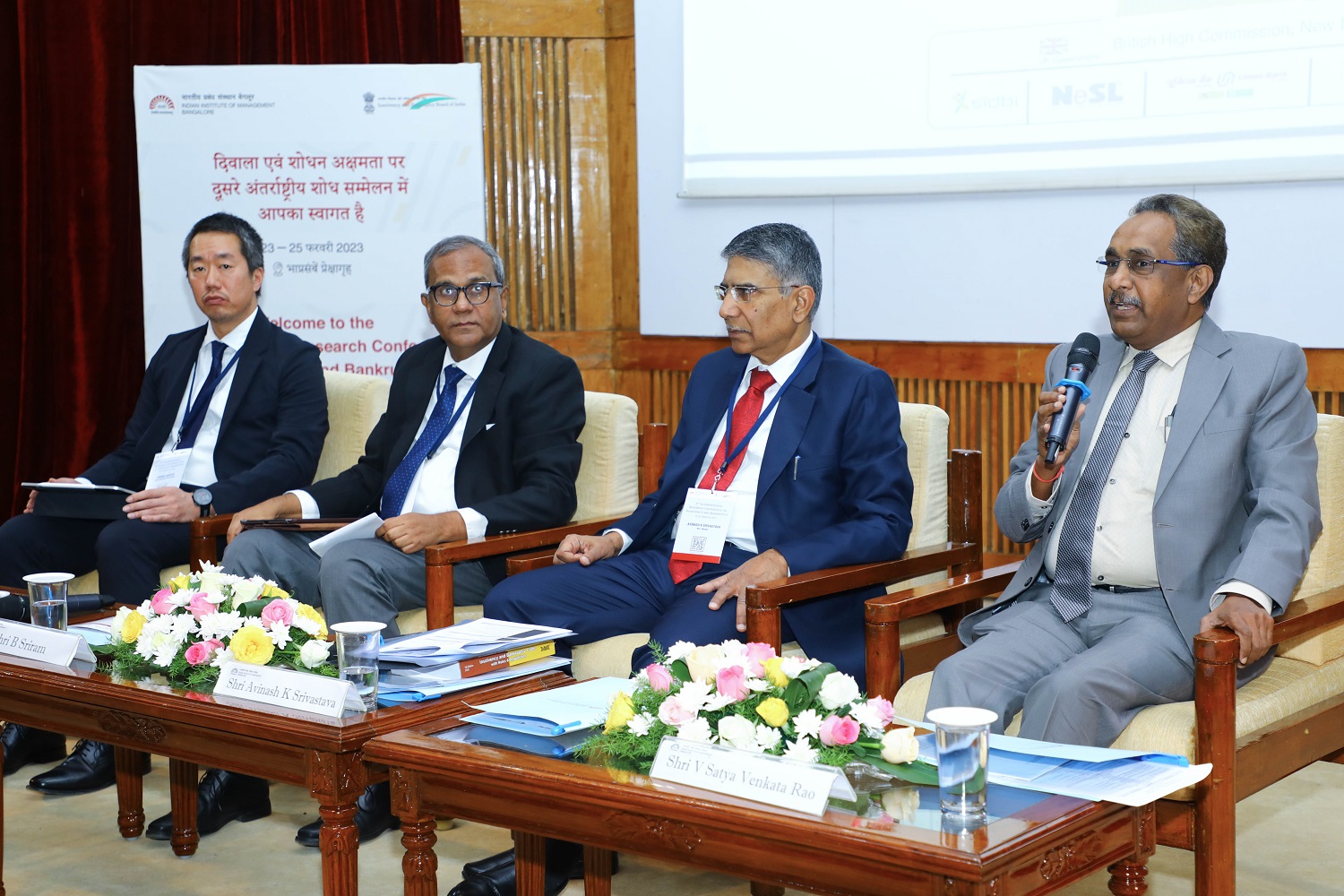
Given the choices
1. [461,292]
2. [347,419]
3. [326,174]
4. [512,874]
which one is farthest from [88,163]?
[512,874]

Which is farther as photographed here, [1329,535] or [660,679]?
[1329,535]

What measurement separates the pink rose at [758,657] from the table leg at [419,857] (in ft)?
1.84

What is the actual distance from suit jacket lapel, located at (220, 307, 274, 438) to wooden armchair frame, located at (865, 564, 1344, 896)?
2040 mm

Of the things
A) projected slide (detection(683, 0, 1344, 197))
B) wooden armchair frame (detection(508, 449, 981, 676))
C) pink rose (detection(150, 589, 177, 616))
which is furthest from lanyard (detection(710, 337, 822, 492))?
projected slide (detection(683, 0, 1344, 197))

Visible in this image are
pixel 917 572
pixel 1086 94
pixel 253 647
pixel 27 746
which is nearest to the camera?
pixel 253 647

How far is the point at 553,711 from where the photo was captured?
2.06m

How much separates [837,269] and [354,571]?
7.28 ft

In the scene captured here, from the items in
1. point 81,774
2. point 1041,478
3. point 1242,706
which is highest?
point 1041,478

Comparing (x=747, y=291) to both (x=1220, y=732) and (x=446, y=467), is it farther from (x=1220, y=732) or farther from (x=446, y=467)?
(x=1220, y=732)

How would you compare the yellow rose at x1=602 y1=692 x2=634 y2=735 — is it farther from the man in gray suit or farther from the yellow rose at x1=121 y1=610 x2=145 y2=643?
the yellow rose at x1=121 y1=610 x2=145 y2=643

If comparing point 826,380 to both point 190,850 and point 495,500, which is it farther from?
point 190,850

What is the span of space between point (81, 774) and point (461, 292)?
1483mm

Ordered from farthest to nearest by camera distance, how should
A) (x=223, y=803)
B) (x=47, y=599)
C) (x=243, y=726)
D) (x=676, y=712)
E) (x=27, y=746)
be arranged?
(x=27, y=746)
(x=223, y=803)
(x=47, y=599)
(x=243, y=726)
(x=676, y=712)

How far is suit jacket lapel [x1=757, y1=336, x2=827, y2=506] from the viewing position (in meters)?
2.99
